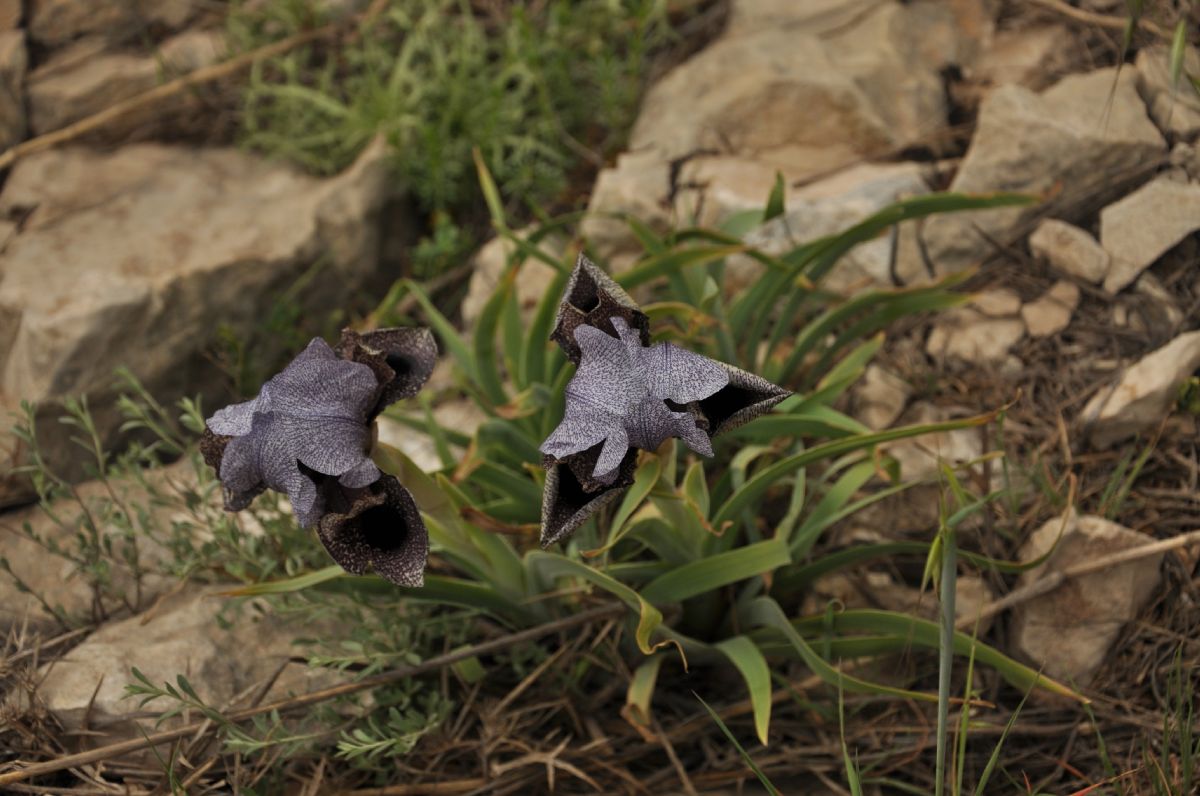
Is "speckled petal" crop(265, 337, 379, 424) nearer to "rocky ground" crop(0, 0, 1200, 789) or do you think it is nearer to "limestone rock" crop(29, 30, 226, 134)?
"rocky ground" crop(0, 0, 1200, 789)

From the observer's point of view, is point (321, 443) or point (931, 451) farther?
point (931, 451)

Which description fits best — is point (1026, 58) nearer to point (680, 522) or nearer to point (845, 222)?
point (845, 222)

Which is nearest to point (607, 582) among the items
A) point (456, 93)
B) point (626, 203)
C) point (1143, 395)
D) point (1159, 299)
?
point (1143, 395)

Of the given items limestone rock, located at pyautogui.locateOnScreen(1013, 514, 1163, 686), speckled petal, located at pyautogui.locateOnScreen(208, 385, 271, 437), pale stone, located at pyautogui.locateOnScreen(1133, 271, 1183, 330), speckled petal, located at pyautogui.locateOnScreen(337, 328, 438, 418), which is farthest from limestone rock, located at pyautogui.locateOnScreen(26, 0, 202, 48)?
limestone rock, located at pyautogui.locateOnScreen(1013, 514, 1163, 686)

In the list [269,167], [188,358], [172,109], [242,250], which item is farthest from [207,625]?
[172,109]

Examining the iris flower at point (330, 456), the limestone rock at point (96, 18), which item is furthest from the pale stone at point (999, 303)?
the limestone rock at point (96, 18)

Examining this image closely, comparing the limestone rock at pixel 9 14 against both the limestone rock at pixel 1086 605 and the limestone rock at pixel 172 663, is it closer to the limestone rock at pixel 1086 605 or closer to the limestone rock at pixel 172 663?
the limestone rock at pixel 172 663
